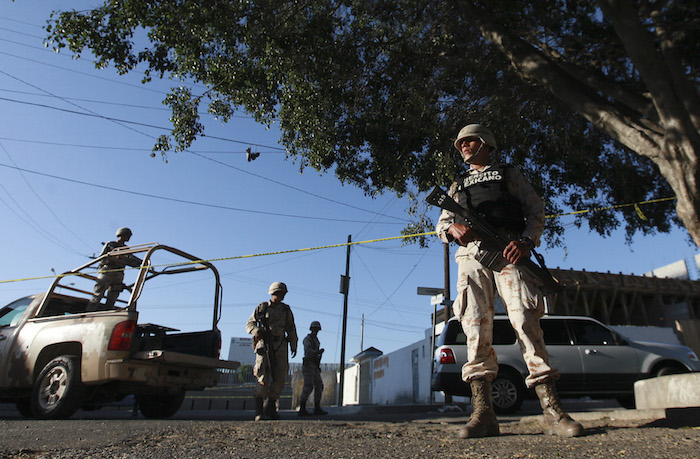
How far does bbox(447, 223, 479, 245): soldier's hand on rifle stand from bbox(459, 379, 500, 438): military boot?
86 centimetres

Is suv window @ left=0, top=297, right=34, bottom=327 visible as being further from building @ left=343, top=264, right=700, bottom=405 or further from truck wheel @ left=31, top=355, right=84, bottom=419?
building @ left=343, top=264, right=700, bottom=405

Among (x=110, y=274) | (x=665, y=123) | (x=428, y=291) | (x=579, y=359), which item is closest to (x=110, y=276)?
(x=110, y=274)

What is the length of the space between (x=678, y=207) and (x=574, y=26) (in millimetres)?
3762

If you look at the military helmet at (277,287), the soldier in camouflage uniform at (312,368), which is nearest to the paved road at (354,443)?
the military helmet at (277,287)

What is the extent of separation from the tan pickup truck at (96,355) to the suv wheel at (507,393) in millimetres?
4304

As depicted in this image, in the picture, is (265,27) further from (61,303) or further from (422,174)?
(61,303)

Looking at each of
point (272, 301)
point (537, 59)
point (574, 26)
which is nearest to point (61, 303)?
point (272, 301)

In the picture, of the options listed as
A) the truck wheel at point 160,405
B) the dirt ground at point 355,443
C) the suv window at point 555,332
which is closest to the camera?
the dirt ground at point 355,443

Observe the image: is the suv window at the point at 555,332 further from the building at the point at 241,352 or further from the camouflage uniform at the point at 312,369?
the building at the point at 241,352

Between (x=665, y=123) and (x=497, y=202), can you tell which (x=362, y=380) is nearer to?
(x=665, y=123)

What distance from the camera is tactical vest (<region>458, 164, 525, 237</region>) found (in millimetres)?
3182

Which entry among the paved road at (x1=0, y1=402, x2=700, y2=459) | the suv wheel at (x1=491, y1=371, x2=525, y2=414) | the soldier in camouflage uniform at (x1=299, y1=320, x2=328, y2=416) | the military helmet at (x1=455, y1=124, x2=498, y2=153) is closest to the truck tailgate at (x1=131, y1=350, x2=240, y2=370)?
the paved road at (x1=0, y1=402, x2=700, y2=459)

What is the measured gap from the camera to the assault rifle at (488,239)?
9.87 ft

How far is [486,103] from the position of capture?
7738 mm
